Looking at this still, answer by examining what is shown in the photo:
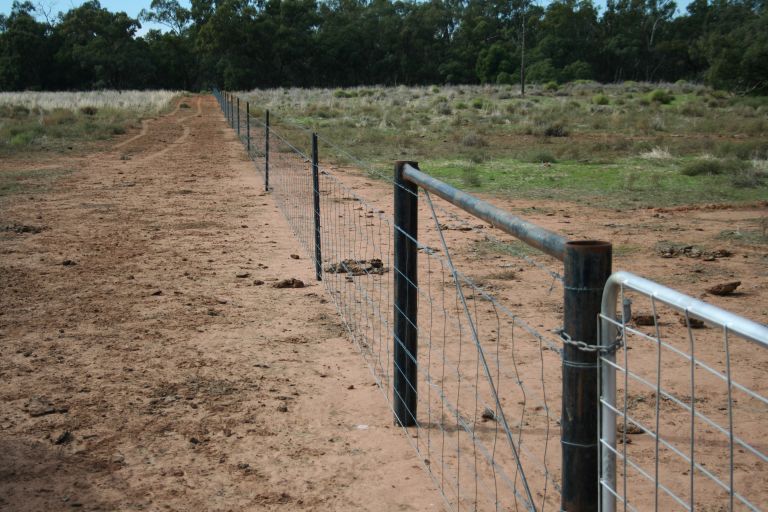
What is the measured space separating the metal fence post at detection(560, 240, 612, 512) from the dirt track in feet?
5.47

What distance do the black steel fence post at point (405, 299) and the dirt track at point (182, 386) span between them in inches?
8.1

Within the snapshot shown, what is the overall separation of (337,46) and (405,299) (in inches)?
3972

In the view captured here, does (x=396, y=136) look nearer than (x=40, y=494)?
No

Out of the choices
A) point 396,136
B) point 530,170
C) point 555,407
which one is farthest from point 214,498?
point 396,136

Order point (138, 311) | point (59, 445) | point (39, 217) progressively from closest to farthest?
point (59, 445), point (138, 311), point (39, 217)

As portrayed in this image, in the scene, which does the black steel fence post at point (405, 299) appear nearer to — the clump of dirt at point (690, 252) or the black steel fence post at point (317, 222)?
the black steel fence post at point (317, 222)

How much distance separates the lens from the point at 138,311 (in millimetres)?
6973

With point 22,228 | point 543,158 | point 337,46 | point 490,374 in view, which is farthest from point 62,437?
point 337,46

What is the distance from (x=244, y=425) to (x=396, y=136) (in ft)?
66.0

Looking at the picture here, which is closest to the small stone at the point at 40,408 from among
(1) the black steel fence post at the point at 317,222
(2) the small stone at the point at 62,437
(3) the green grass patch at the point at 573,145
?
(2) the small stone at the point at 62,437

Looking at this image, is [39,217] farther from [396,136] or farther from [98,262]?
[396,136]

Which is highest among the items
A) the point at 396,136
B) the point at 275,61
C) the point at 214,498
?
the point at 275,61

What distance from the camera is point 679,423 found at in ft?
15.3

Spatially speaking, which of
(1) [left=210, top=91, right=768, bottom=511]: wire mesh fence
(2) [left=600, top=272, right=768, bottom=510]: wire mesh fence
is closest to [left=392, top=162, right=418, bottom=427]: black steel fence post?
(1) [left=210, top=91, right=768, bottom=511]: wire mesh fence
